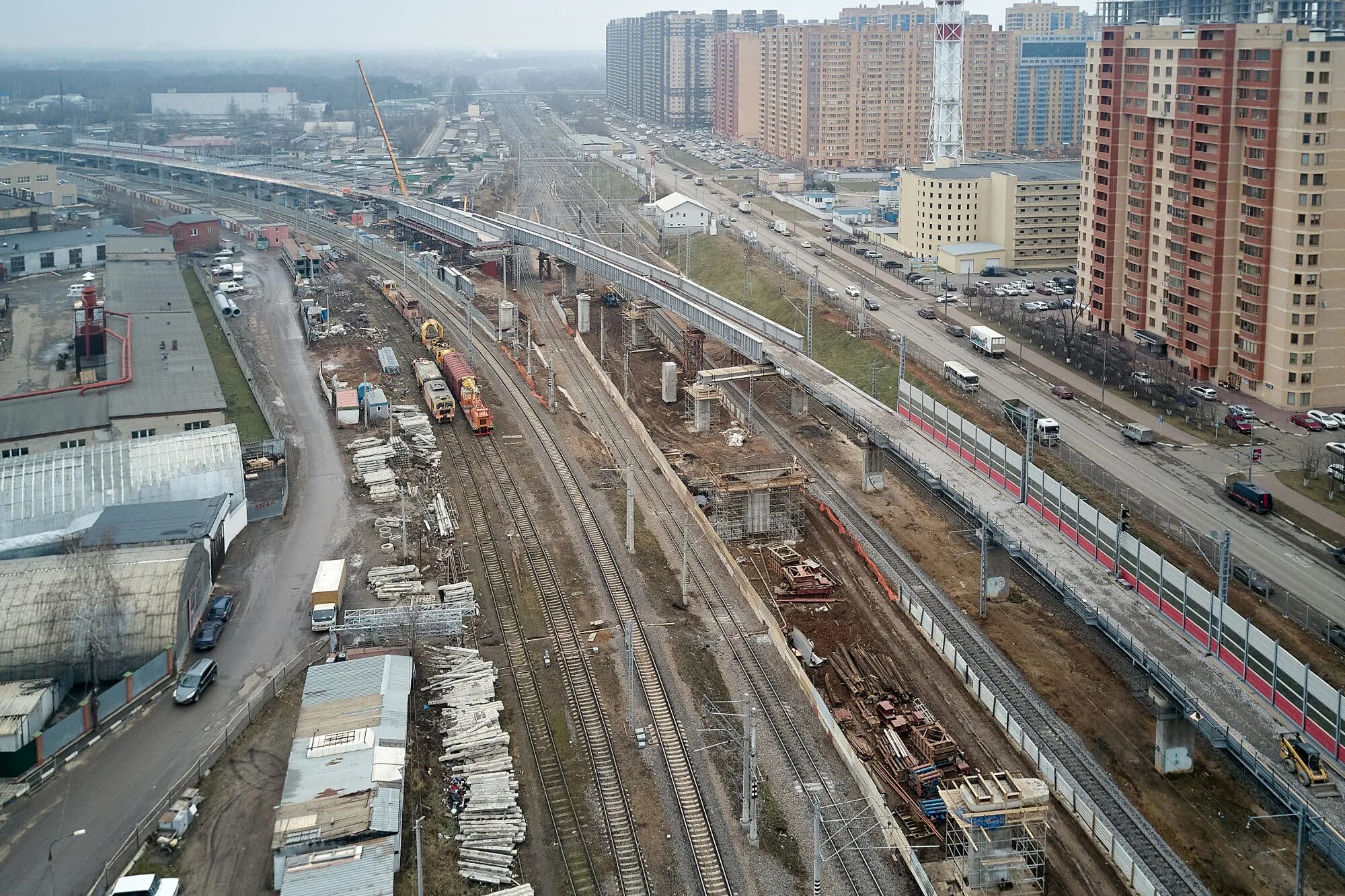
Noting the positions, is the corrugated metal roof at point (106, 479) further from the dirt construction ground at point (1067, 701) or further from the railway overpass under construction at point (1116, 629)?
the railway overpass under construction at point (1116, 629)

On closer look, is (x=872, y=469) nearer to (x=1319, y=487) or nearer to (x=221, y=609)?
(x=1319, y=487)

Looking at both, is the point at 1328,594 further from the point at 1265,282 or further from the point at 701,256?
the point at 701,256

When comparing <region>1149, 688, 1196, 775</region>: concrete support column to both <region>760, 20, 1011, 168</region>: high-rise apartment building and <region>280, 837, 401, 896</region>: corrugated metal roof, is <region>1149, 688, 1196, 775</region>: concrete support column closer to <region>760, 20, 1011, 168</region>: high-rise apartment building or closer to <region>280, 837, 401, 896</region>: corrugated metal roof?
<region>280, 837, 401, 896</region>: corrugated metal roof

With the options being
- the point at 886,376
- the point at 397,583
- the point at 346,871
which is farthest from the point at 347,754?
the point at 886,376

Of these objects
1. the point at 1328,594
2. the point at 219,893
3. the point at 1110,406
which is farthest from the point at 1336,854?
the point at 1110,406

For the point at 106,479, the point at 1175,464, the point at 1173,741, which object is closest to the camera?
the point at 1173,741

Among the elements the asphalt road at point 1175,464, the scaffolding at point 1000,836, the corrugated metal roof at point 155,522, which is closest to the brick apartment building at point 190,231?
the asphalt road at point 1175,464

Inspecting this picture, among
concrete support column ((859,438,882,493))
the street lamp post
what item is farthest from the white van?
the street lamp post
